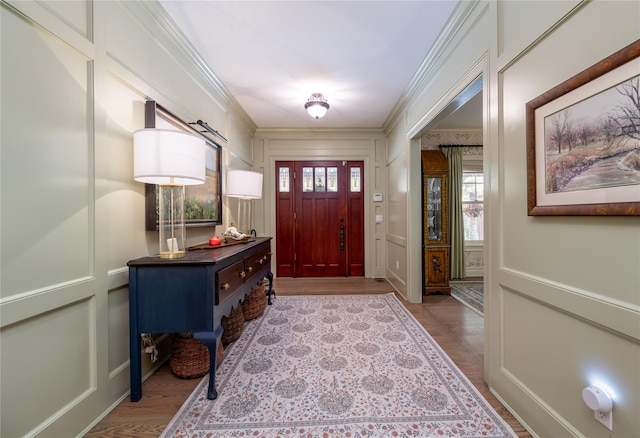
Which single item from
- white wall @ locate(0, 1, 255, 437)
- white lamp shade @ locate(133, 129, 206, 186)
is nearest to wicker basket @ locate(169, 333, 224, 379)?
white wall @ locate(0, 1, 255, 437)

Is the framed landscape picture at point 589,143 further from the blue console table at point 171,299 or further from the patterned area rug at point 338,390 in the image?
the blue console table at point 171,299

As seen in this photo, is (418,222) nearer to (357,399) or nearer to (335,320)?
(335,320)

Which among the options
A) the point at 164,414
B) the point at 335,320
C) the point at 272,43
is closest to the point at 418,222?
the point at 335,320

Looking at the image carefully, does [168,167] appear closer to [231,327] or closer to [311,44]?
[231,327]

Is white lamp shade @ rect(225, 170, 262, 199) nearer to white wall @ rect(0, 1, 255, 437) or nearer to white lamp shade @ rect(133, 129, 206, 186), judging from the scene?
white wall @ rect(0, 1, 255, 437)

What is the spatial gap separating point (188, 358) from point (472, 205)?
16.2 ft

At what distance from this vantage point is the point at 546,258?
120 centimetres

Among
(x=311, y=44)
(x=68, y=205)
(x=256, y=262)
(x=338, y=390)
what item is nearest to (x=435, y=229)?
(x=256, y=262)

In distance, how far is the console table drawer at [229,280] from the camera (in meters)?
1.55

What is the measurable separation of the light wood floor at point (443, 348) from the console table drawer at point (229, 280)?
0.68 m

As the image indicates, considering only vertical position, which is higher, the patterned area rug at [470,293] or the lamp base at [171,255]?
the lamp base at [171,255]

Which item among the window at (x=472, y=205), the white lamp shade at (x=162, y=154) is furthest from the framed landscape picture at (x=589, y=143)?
the window at (x=472, y=205)

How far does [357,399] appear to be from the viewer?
1.53 metres

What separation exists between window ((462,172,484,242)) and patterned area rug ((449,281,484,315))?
0.91m
